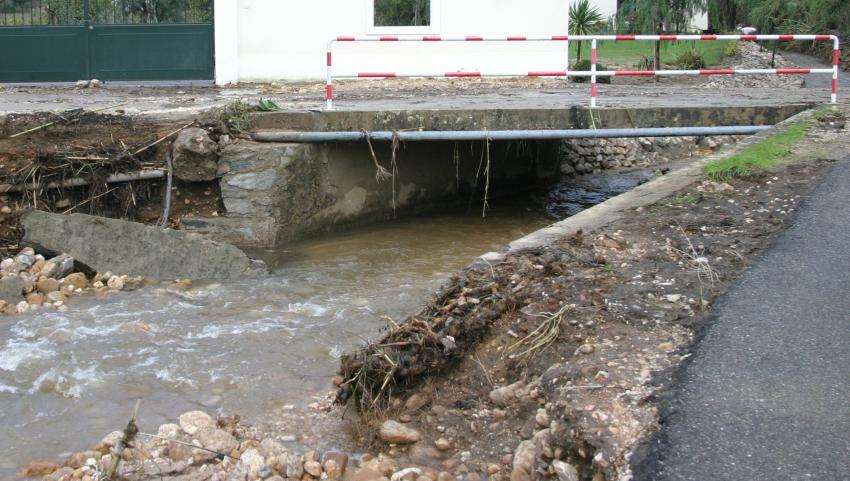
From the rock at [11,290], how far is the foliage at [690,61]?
18.4 m

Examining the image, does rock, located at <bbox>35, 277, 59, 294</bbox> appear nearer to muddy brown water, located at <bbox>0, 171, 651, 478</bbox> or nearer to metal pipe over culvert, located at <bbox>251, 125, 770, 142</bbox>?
muddy brown water, located at <bbox>0, 171, 651, 478</bbox>

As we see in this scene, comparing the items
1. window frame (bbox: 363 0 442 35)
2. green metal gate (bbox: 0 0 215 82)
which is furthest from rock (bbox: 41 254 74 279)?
window frame (bbox: 363 0 442 35)

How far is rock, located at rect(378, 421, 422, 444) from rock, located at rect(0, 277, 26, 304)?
453 centimetres

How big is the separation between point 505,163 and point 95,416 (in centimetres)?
935

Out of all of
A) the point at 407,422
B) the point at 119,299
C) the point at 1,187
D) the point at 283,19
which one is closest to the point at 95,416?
the point at 407,422

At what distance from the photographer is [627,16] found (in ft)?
86.5

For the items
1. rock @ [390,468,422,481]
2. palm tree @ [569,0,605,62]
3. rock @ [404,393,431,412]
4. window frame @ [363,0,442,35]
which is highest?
palm tree @ [569,0,605,62]

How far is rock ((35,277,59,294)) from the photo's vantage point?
8227 millimetres

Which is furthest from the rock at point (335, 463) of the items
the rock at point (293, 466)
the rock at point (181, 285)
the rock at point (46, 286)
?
the rock at point (46, 286)

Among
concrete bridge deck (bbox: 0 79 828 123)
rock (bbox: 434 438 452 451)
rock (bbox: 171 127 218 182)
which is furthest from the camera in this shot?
concrete bridge deck (bbox: 0 79 828 123)

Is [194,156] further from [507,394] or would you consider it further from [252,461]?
[507,394]

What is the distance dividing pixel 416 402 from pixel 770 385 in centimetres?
185

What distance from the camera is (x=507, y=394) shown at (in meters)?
4.71

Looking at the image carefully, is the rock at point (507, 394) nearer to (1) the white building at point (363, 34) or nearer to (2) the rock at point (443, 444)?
(2) the rock at point (443, 444)
